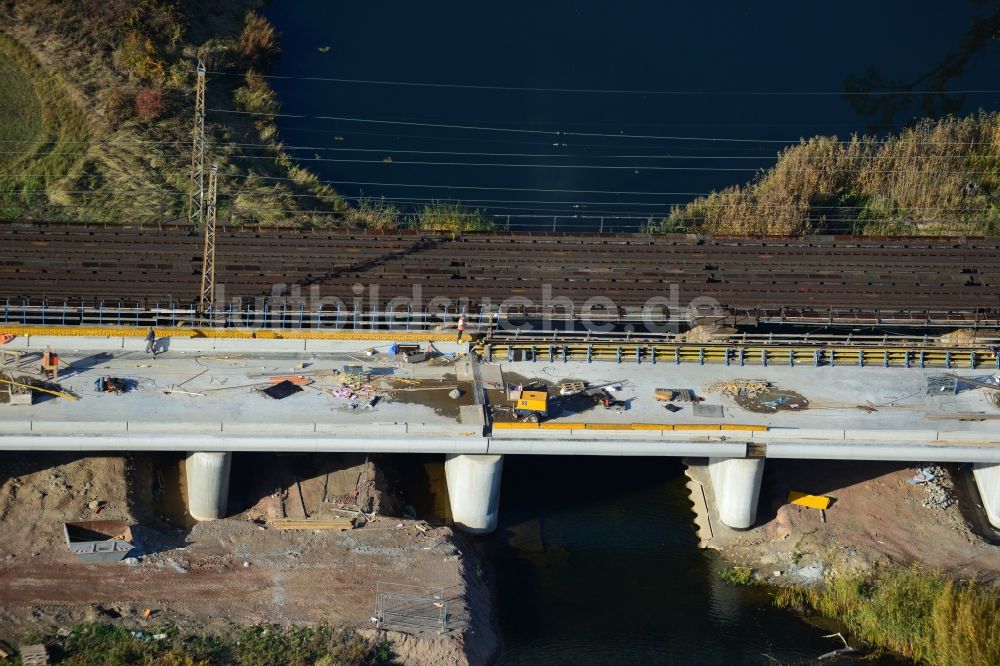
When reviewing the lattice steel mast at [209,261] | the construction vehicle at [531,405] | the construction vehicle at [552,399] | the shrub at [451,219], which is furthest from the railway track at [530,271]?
the construction vehicle at [531,405]

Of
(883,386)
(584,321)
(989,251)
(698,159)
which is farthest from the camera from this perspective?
(698,159)

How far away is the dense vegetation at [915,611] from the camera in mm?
45125

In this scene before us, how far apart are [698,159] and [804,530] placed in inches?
1400

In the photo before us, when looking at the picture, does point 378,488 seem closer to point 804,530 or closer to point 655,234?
point 804,530

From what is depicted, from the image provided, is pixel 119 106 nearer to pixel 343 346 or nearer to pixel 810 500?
pixel 343 346

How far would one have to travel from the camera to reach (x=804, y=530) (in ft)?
171

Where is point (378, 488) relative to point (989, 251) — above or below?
below

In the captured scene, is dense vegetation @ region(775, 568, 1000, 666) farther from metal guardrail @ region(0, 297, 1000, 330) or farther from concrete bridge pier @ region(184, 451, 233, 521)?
concrete bridge pier @ region(184, 451, 233, 521)

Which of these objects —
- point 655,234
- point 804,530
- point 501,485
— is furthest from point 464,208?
point 804,530

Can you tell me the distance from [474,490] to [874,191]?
37.0 metres

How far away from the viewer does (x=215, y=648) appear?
42938 millimetres

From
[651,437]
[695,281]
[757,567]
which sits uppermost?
[695,281]

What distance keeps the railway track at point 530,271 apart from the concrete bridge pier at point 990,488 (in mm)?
9920

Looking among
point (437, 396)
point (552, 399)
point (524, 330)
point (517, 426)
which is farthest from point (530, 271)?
point (517, 426)
